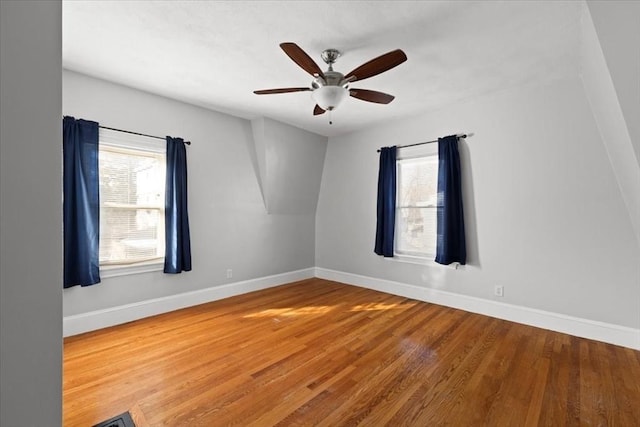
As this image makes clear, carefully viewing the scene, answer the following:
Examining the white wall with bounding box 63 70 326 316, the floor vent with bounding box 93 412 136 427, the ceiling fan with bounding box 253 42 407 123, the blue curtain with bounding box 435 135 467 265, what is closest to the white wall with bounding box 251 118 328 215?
the white wall with bounding box 63 70 326 316

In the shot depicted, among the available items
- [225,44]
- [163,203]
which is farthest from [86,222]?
[225,44]

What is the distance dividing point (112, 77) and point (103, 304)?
236 cm

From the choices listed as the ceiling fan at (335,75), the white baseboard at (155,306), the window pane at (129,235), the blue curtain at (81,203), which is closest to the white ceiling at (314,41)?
the ceiling fan at (335,75)

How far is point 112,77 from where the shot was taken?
291 centimetres

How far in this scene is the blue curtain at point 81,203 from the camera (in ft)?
8.92

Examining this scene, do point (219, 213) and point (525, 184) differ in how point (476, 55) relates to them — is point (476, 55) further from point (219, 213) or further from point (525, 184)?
point (219, 213)

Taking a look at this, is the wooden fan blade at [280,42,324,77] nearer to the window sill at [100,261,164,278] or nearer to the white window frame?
the white window frame

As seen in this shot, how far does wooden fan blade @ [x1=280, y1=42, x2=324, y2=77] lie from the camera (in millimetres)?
1844

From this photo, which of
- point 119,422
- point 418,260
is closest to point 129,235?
point 119,422

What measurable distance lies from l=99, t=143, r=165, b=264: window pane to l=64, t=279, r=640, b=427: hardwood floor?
81cm

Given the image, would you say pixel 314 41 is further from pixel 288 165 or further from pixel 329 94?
pixel 288 165

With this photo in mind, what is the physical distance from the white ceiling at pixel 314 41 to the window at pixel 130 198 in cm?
68

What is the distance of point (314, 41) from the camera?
7.44 ft

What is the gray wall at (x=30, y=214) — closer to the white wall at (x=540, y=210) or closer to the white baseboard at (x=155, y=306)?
the white baseboard at (x=155, y=306)
